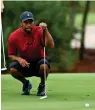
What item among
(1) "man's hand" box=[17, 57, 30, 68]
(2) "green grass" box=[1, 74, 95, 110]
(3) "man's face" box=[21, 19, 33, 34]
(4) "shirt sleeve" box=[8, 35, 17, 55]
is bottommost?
(2) "green grass" box=[1, 74, 95, 110]

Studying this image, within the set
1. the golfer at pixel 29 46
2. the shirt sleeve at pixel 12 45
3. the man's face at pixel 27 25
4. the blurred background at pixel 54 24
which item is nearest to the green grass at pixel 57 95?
the golfer at pixel 29 46

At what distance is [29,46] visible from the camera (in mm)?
9062

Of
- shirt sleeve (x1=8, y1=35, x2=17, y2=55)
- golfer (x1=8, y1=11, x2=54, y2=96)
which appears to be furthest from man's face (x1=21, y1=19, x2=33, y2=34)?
shirt sleeve (x1=8, y1=35, x2=17, y2=55)

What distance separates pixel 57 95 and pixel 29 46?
35.2 inches

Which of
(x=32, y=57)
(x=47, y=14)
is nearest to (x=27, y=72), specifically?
(x=32, y=57)

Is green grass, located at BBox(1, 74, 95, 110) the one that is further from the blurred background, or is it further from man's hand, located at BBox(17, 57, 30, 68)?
the blurred background

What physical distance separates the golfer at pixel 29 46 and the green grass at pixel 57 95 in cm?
42

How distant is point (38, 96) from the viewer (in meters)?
9.02

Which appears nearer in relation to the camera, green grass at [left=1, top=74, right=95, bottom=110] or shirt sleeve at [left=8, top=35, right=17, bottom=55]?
green grass at [left=1, top=74, right=95, bottom=110]

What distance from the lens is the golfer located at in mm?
8914

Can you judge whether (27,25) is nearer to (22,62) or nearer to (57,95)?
(22,62)

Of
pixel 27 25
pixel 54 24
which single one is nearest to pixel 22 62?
pixel 27 25

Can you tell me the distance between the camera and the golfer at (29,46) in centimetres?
891

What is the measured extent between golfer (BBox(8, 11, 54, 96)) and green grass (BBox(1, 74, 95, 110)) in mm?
419
